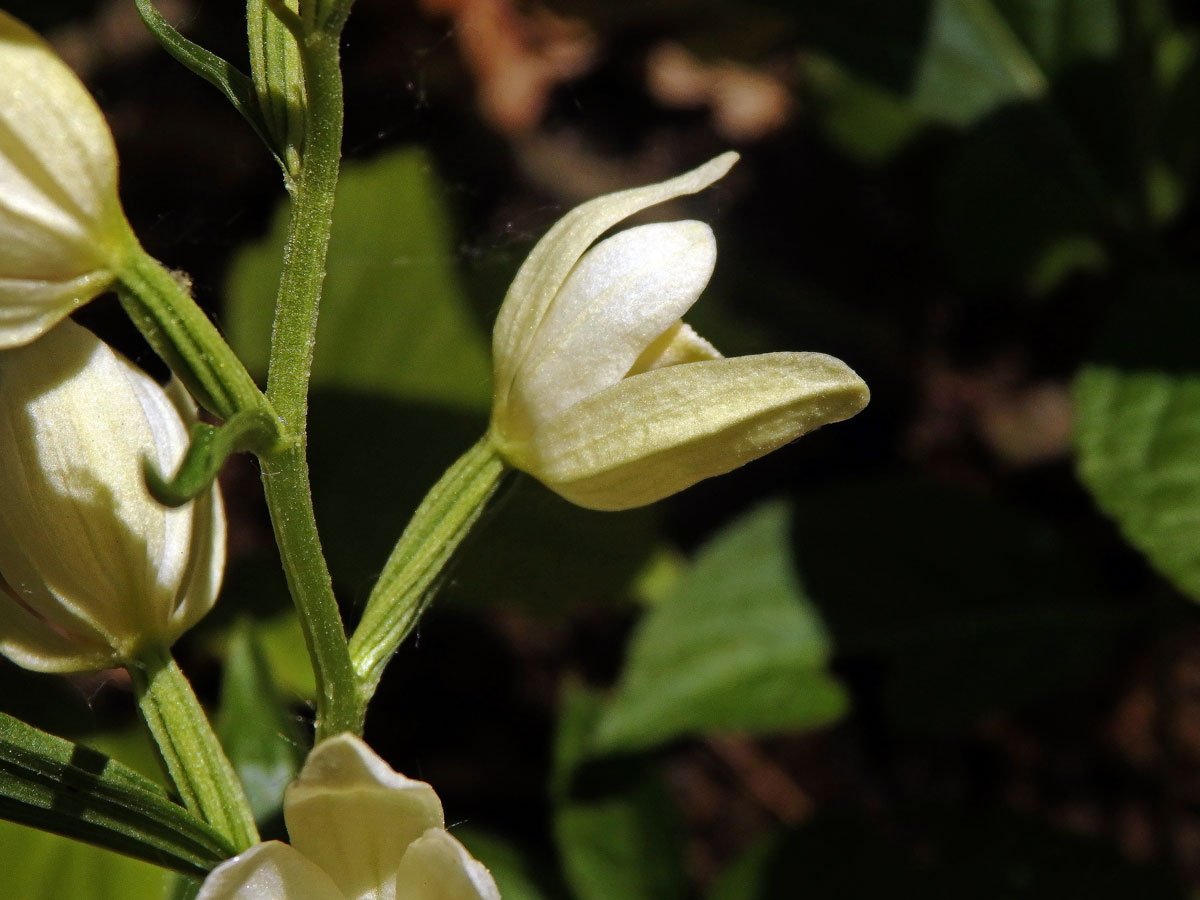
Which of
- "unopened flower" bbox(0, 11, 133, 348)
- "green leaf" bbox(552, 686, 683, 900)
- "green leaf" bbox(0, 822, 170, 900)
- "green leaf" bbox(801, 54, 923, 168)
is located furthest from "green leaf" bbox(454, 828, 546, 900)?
"green leaf" bbox(801, 54, 923, 168)

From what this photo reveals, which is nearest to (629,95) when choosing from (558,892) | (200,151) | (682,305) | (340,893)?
(200,151)

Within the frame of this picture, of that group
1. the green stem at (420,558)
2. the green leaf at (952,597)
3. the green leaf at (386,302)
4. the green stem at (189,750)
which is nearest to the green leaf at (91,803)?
the green stem at (189,750)

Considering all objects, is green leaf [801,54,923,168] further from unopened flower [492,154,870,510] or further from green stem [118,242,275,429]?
green stem [118,242,275,429]

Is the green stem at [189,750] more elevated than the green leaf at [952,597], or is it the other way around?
the green stem at [189,750]

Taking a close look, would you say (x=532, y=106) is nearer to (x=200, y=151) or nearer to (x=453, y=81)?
(x=453, y=81)

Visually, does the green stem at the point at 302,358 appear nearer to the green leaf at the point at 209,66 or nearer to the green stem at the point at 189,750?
the green leaf at the point at 209,66
